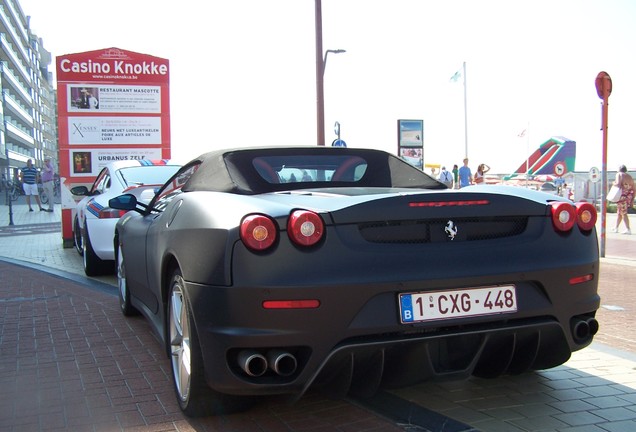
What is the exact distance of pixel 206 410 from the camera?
123 inches

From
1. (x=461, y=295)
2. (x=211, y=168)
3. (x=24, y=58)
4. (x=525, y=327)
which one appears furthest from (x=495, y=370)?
(x=24, y=58)

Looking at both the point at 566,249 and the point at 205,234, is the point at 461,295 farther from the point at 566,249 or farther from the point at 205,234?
the point at 205,234

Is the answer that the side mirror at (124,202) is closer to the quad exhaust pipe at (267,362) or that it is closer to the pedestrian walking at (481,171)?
the quad exhaust pipe at (267,362)

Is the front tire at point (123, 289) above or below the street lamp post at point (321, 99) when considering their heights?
below

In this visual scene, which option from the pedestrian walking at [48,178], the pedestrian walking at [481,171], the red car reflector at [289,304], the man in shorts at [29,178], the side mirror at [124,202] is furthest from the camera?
the pedestrian walking at [48,178]

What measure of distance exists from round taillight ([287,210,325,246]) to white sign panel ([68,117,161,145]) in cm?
1143

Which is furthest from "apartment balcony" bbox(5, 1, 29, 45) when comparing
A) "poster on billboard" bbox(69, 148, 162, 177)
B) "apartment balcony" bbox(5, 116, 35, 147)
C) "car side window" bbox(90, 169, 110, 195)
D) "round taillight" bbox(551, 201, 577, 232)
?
"round taillight" bbox(551, 201, 577, 232)

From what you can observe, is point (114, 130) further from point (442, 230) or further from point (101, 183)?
point (442, 230)

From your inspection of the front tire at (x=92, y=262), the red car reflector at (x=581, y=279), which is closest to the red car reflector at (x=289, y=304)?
the red car reflector at (x=581, y=279)

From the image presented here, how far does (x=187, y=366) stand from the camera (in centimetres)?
319

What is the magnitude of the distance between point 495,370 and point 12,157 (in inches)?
3377

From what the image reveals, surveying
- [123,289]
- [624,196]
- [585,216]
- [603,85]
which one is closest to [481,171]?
[624,196]

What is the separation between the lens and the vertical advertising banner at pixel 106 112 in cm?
1295

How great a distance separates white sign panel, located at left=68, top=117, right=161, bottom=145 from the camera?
1307 centimetres
